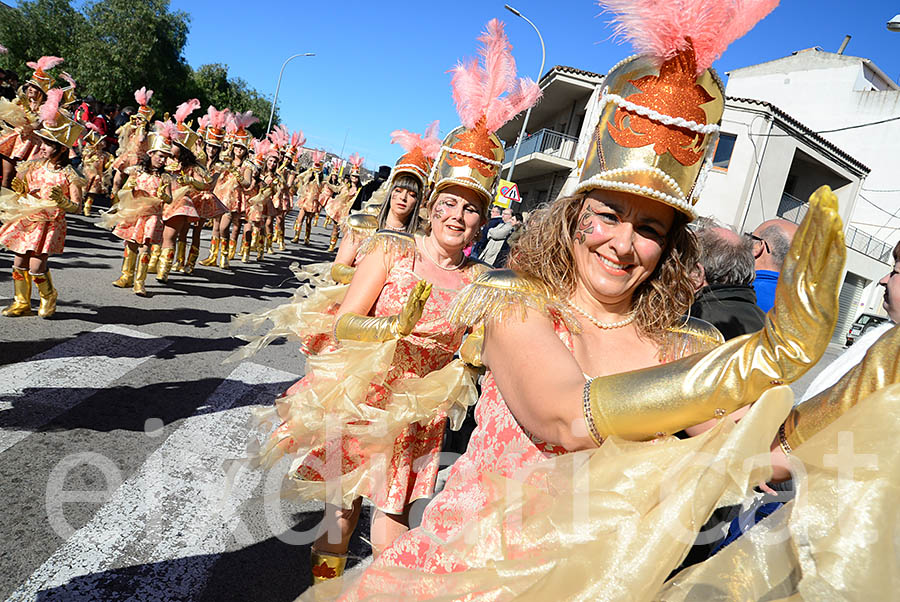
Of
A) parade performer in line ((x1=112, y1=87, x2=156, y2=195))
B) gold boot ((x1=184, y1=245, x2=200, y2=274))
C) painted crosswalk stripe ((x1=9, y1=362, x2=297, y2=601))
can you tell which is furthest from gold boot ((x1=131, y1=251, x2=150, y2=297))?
parade performer in line ((x1=112, y1=87, x2=156, y2=195))

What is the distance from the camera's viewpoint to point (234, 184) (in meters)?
12.3

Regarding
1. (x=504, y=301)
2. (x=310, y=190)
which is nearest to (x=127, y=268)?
(x=504, y=301)

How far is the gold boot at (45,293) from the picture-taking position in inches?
242

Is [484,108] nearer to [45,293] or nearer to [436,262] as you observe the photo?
[436,262]

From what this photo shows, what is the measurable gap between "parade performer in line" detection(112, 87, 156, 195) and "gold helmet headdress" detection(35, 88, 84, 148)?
6072 millimetres

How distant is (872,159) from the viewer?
24.4 m

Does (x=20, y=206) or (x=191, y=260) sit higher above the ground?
(x=20, y=206)

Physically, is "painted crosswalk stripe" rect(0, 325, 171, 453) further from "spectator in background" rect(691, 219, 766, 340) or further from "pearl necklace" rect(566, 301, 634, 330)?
"spectator in background" rect(691, 219, 766, 340)

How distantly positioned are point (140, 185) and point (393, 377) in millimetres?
7596

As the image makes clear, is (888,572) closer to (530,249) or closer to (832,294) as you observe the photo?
(832,294)

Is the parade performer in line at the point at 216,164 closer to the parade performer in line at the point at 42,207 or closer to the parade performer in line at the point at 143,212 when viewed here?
the parade performer in line at the point at 143,212

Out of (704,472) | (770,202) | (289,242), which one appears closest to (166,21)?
(289,242)

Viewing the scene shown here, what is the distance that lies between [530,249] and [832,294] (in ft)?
2.87

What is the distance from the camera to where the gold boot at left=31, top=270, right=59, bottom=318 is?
614 cm
